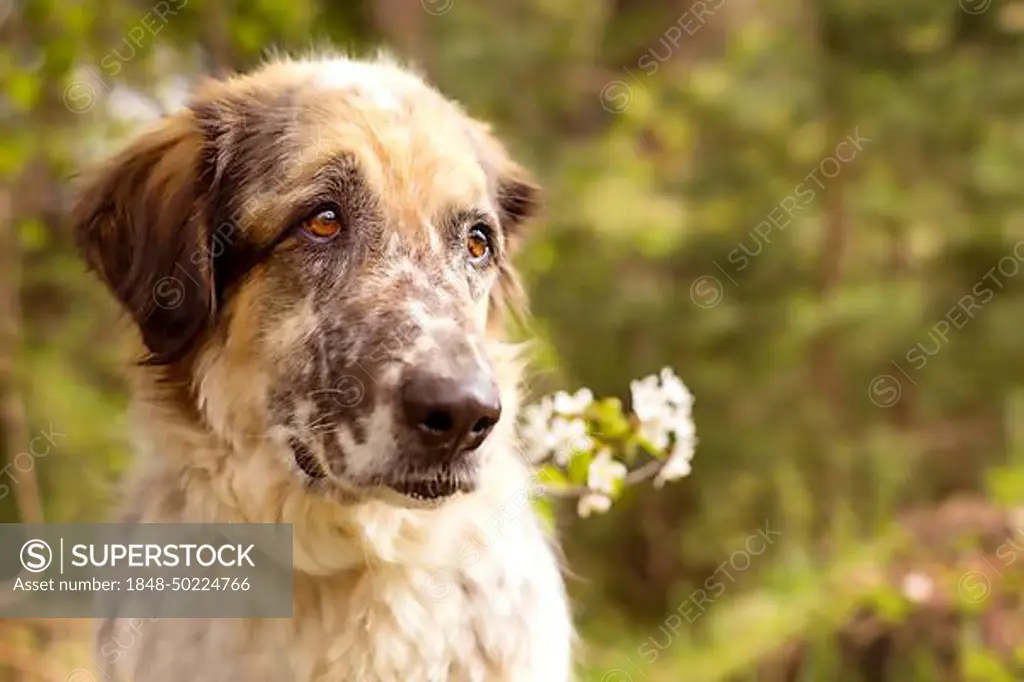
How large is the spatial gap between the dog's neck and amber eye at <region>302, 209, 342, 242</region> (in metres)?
0.50

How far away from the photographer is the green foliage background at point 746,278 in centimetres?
568

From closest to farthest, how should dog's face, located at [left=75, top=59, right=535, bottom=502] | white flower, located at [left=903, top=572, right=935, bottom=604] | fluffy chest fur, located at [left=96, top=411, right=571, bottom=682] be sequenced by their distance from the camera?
dog's face, located at [left=75, top=59, right=535, bottom=502], fluffy chest fur, located at [left=96, top=411, right=571, bottom=682], white flower, located at [left=903, top=572, right=935, bottom=604]

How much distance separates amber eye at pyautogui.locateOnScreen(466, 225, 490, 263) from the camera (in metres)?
2.73

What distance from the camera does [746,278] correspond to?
24.0 feet

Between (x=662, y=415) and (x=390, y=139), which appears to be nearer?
(x=390, y=139)

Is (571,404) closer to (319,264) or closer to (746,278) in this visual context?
(319,264)

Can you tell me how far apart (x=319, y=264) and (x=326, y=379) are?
0.30 m

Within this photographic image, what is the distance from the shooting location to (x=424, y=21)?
22.2 feet

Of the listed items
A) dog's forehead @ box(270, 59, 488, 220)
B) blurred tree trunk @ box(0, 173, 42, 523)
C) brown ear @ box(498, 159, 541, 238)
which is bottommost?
blurred tree trunk @ box(0, 173, 42, 523)

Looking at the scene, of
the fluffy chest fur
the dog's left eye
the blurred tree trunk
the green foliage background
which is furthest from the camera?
the green foliage background

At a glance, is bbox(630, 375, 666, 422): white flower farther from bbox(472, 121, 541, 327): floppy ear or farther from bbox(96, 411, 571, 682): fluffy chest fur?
bbox(96, 411, 571, 682): fluffy chest fur

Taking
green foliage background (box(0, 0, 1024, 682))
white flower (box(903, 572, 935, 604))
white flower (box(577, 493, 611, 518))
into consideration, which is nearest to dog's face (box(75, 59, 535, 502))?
white flower (box(577, 493, 611, 518))

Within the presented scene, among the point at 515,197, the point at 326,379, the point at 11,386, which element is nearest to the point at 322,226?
the point at 326,379

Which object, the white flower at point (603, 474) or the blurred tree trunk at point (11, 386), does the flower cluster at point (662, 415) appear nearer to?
the white flower at point (603, 474)
